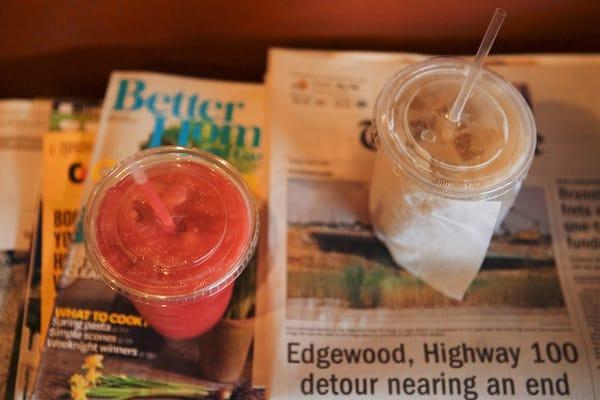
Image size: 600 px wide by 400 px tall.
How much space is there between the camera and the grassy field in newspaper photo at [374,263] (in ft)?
1.89

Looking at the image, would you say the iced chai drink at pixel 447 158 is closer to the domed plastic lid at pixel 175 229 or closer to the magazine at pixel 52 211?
the domed plastic lid at pixel 175 229

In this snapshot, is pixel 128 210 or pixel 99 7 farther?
pixel 99 7

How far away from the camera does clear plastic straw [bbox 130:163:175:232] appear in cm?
48

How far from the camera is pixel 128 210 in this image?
50cm

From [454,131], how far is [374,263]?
6.4 inches

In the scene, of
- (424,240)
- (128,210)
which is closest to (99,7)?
(128,210)

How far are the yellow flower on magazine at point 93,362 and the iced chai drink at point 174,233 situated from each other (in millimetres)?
69

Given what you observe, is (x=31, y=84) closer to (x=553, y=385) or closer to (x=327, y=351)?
(x=327, y=351)

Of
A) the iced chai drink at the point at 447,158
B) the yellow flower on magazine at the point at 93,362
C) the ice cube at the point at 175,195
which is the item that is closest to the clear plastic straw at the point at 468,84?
the iced chai drink at the point at 447,158

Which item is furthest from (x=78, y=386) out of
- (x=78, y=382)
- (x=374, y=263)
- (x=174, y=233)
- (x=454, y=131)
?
(x=454, y=131)

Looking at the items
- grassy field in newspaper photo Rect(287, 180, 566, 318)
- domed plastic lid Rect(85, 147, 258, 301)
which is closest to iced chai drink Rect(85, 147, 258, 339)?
domed plastic lid Rect(85, 147, 258, 301)

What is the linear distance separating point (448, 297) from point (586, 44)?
A: 354mm

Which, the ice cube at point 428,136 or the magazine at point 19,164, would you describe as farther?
the magazine at point 19,164

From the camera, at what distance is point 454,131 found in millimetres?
507
